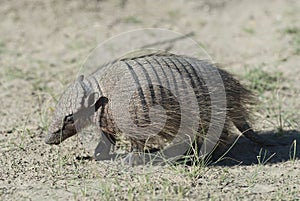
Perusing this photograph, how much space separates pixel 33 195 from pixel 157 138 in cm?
113

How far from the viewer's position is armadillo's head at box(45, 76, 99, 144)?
15.5 ft

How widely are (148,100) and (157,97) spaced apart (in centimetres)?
8

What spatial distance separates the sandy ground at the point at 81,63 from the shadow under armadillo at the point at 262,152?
0.4 inches

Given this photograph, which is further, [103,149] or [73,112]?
[103,149]

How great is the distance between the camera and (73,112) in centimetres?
473

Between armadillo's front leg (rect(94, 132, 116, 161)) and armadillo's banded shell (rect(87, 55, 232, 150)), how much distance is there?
184mm

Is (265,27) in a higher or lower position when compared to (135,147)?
higher

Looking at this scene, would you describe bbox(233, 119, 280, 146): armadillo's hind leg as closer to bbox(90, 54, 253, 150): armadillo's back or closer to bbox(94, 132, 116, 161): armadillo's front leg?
bbox(90, 54, 253, 150): armadillo's back

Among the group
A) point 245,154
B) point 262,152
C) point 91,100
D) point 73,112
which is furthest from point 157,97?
point 262,152

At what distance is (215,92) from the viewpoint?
472 cm

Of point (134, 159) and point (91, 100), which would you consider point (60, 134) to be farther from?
point (134, 159)

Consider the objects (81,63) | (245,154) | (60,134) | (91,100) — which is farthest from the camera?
(81,63)

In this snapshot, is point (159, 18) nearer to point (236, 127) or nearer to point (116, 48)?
point (116, 48)

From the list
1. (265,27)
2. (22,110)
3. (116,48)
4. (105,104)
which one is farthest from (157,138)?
(265,27)
